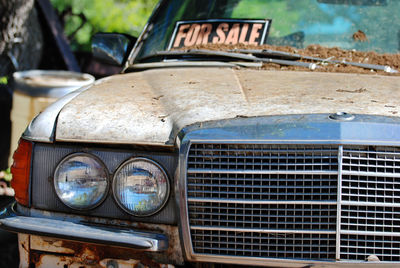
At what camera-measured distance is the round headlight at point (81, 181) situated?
2.21m

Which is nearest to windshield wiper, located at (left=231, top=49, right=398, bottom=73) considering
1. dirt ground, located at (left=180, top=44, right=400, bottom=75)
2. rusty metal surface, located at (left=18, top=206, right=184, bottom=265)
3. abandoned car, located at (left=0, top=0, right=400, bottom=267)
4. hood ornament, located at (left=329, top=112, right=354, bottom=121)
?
dirt ground, located at (left=180, top=44, right=400, bottom=75)

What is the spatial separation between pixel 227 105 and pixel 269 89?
322 mm

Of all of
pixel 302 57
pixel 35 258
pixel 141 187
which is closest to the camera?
pixel 141 187

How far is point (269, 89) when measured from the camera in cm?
251

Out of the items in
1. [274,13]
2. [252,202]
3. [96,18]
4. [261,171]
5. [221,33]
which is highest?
[96,18]

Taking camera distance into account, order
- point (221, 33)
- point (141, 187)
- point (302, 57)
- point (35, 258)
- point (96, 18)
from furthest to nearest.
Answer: point (96, 18) < point (221, 33) < point (302, 57) < point (35, 258) < point (141, 187)

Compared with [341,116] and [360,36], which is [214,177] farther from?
[360,36]

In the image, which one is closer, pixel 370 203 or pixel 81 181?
pixel 370 203

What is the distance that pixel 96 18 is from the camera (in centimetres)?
952

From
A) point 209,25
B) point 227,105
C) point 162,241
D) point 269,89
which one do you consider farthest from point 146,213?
point 209,25

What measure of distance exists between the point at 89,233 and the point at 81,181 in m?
0.22

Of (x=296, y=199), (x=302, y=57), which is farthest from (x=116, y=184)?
(x=302, y=57)

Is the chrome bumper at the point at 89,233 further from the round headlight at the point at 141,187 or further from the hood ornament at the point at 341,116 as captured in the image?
the hood ornament at the point at 341,116

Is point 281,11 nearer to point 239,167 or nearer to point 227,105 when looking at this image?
point 227,105
